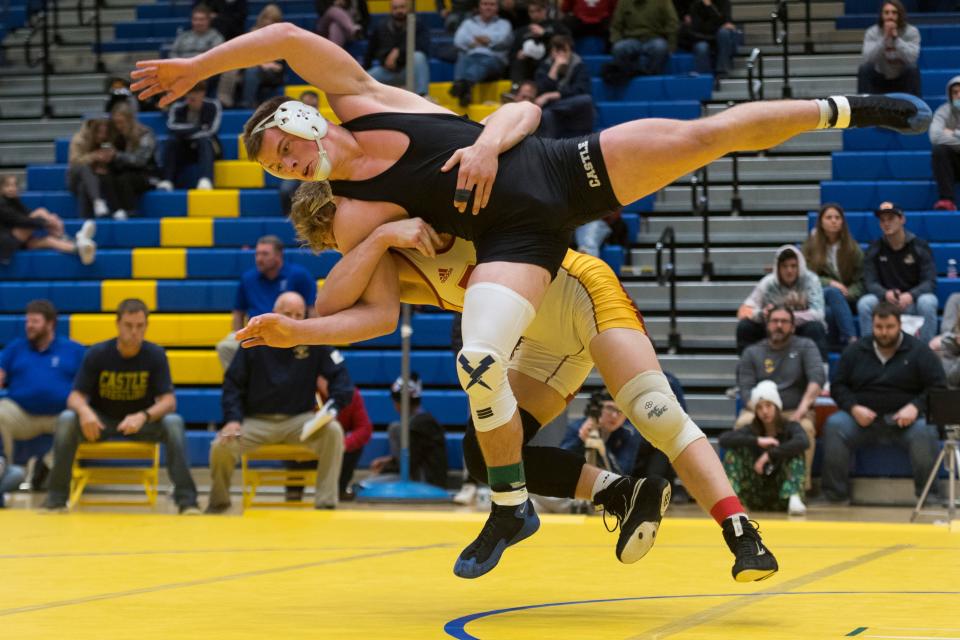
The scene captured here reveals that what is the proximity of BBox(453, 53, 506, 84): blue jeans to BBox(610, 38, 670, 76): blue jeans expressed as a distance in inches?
37.9

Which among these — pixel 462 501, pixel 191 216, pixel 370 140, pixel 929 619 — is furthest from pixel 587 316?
pixel 191 216

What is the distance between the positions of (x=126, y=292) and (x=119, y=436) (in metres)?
2.96

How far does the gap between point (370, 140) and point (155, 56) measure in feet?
33.4

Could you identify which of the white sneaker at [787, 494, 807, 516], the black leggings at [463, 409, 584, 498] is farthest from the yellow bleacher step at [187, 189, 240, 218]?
the black leggings at [463, 409, 584, 498]

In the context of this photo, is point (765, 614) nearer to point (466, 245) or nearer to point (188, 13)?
point (466, 245)

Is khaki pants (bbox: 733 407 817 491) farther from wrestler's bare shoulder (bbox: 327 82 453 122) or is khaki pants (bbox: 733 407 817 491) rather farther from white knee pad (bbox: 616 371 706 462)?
wrestler's bare shoulder (bbox: 327 82 453 122)

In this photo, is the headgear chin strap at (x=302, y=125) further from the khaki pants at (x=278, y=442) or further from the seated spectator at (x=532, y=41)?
the seated spectator at (x=532, y=41)

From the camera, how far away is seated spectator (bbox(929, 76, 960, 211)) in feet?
34.7

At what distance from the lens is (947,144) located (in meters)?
10.6

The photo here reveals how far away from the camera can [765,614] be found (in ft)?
12.8

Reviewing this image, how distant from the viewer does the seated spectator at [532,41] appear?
11.9 metres

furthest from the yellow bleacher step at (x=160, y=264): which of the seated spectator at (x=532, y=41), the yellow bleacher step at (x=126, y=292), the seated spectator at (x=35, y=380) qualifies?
the seated spectator at (x=532, y=41)

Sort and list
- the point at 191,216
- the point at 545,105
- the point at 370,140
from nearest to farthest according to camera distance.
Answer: the point at 370,140
the point at 545,105
the point at 191,216

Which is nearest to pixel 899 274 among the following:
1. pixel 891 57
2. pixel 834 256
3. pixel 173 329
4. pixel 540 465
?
pixel 834 256
